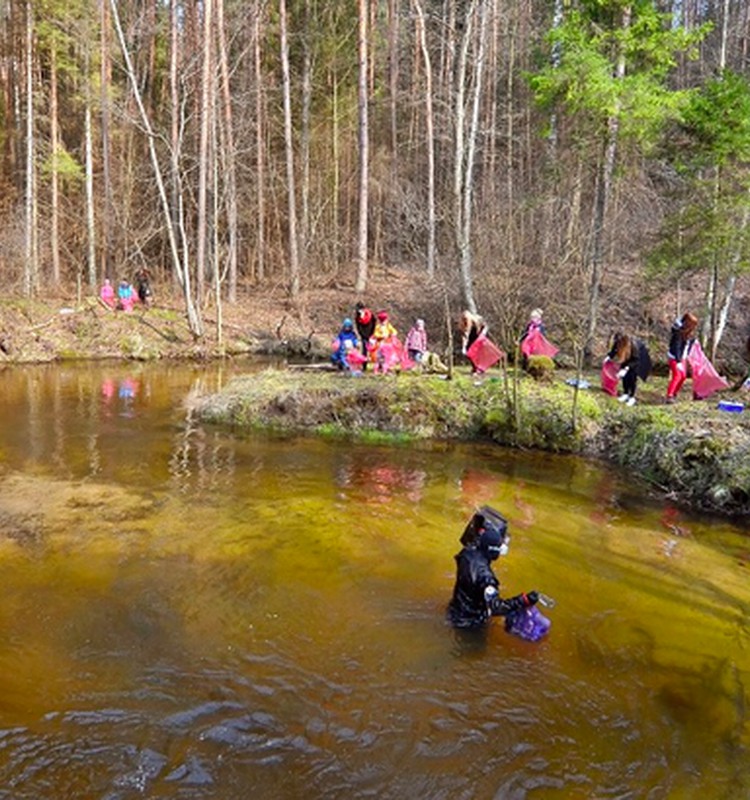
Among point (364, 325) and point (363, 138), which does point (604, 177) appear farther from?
point (363, 138)

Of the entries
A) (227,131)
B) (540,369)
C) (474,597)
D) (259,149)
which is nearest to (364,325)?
(540,369)

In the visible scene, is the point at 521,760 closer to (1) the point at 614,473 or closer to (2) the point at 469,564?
(2) the point at 469,564

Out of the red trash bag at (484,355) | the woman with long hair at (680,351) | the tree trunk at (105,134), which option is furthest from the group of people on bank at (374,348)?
Result: the tree trunk at (105,134)

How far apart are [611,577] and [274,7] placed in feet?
105

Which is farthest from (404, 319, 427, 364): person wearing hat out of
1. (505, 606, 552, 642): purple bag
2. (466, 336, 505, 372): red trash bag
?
(505, 606, 552, 642): purple bag

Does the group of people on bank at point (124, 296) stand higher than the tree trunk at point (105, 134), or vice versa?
the tree trunk at point (105, 134)

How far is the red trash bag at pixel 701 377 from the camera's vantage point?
13.1m

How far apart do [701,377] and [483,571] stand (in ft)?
29.3

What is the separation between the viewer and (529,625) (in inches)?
237

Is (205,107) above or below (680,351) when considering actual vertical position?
above

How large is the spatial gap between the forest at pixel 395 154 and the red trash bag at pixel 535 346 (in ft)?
2.72

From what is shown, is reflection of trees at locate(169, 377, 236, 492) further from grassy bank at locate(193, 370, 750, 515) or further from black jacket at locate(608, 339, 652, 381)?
black jacket at locate(608, 339, 652, 381)

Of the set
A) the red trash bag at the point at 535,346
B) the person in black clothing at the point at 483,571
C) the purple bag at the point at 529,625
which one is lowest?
the purple bag at the point at 529,625

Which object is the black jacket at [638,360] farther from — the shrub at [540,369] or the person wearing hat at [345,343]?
the person wearing hat at [345,343]
